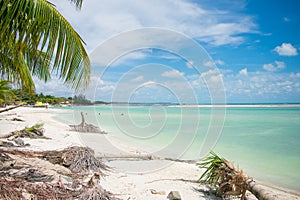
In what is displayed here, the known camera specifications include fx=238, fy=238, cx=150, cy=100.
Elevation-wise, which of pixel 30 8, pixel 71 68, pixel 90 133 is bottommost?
pixel 90 133

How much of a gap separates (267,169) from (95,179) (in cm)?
558

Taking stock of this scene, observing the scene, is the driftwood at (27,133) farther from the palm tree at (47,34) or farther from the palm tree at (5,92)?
the palm tree at (47,34)

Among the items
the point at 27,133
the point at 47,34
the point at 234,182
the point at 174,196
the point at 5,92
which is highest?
the point at 47,34

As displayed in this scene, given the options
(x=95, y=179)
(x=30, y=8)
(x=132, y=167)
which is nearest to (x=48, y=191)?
(x=95, y=179)

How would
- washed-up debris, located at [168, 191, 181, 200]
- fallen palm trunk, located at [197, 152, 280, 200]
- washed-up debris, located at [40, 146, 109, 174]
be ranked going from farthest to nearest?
1. washed-up debris, located at [40, 146, 109, 174]
2. washed-up debris, located at [168, 191, 181, 200]
3. fallen palm trunk, located at [197, 152, 280, 200]

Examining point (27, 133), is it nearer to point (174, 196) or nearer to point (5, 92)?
point (5, 92)

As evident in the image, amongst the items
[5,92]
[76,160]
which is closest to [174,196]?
[76,160]

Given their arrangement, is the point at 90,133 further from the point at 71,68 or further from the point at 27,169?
the point at 71,68

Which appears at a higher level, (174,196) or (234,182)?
(234,182)

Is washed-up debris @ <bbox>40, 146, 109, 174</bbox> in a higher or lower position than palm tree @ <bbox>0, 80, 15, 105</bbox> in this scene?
lower

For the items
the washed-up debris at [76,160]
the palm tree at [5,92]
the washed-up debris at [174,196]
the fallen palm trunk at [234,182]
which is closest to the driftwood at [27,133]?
the palm tree at [5,92]

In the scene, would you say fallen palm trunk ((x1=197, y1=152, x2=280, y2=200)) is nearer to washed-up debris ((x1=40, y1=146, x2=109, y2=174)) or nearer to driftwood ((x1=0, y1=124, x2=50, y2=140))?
washed-up debris ((x1=40, y1=146, x2=109, y2=174))

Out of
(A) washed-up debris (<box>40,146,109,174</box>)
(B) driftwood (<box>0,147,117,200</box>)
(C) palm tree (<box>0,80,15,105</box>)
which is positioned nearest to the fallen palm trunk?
(B) driftwood (<box>0,147,117,200</box>)

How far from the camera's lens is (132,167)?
5359 millimetres
